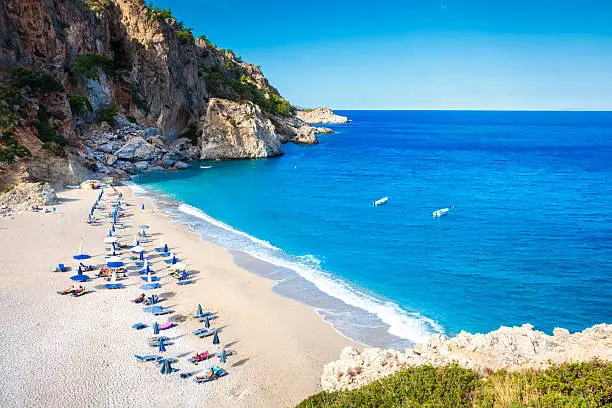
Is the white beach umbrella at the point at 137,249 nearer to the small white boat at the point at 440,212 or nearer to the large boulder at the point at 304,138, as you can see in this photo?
the small white boat at the point at 440,212

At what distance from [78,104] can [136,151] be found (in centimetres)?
968

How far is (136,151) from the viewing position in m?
62.4

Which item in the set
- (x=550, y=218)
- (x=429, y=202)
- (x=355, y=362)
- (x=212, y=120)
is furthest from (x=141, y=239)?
(x=212, y=120)

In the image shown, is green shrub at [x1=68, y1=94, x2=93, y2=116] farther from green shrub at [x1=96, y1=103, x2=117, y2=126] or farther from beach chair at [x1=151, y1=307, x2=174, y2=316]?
beach chair at [x1=151, y1=307, x2=174, y2=316]

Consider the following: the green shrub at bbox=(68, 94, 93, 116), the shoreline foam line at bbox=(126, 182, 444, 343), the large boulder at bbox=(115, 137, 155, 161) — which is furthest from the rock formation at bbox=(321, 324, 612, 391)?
the green shrub at bbox=(68, 94, 93, 116)

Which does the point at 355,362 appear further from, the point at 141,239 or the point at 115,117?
the point at 115,117

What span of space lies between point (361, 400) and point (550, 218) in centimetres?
3480

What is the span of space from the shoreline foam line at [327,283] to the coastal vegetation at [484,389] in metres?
7.65

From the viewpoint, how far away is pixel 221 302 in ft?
74.0

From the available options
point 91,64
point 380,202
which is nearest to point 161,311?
point 380,202

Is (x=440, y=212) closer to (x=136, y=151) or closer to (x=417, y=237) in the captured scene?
(x=417, y=237)

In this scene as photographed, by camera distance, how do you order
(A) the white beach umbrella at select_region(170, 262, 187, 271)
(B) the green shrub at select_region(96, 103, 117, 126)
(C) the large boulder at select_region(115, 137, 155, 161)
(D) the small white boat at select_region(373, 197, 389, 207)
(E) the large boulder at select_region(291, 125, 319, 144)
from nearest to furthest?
(A) the white beach umbrella at select_region(170, 262, 187, 271), (D) the small white boat at select_region(373, 197, 389, 207), (C) the large boulder at select_region(115, 137, 155, 161), (B) the green shrub at select_region(96, 103, 117, 126), (E) the large boulder at select_region(291, 125, 319, 144)

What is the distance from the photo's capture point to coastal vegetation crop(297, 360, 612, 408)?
9656mm

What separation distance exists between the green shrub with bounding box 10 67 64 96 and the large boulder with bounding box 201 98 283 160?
994 inches
